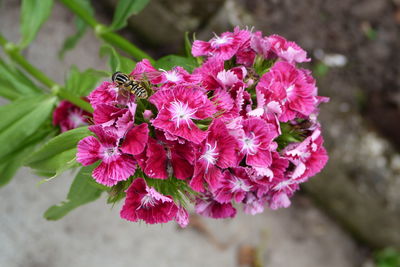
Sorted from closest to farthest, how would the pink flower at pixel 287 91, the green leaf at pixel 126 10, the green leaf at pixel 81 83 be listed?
1. the pink flower at pixel 287 91
2. the green leaf at pixel 126 10
3. the green leaf at pixel 81 83

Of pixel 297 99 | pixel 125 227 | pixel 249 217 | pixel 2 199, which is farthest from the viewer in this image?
pixel 249 217

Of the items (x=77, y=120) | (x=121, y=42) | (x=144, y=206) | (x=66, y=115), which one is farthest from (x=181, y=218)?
(x=121, y=42)

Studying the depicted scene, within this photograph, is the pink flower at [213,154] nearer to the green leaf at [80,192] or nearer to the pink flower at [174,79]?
the pink flower at [174,79]

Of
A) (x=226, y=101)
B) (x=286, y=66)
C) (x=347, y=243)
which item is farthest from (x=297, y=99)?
(x=347, y=243)

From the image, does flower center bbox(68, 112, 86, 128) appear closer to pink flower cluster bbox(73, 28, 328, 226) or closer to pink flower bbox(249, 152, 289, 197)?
pink flower cluster bbox(73, 28, 328, 226)

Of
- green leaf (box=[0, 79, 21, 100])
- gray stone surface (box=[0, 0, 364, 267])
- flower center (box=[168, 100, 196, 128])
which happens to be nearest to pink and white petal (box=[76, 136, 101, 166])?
flower center (box=[168, 100, 196, 128])

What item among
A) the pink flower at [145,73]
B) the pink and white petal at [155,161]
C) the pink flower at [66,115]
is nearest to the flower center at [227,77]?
the pink flower at [145,73]

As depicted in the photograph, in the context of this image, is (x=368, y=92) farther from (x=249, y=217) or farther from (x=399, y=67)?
(x=249, y=217)
